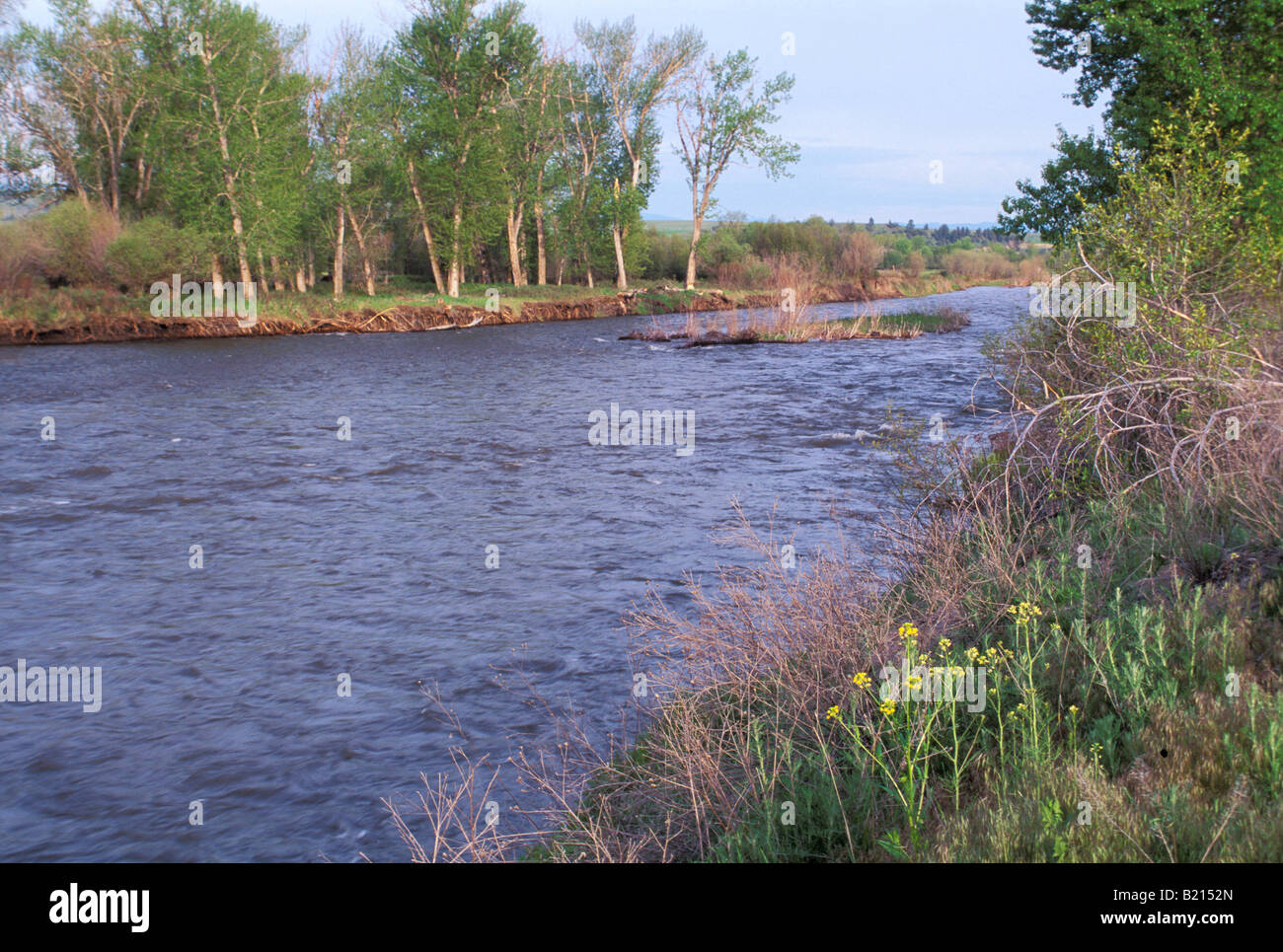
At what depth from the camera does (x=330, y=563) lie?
11.5m

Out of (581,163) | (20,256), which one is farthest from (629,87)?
(20,256)

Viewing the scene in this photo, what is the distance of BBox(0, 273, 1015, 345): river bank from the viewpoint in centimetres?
3538

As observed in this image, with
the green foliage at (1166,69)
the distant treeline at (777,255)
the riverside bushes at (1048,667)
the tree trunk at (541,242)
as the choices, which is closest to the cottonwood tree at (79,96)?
the tree trunk at (541,242)

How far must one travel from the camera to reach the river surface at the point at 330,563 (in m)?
6.81

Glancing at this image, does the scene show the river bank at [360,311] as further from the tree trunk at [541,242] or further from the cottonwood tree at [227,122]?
the tree trunk at [541,242]

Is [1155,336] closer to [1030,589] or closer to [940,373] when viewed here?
[1030,589]

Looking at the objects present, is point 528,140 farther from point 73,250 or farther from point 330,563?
point 330,563

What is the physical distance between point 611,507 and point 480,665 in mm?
5536

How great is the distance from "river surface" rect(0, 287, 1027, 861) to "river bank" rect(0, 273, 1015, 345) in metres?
10.4

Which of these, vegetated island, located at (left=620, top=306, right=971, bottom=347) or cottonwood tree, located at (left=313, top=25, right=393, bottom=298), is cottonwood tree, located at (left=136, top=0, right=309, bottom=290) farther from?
vegetated island, located at (left=620, top=306, right=971, bottom=347)

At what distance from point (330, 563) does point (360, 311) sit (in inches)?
1330

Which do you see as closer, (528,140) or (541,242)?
(528,140)

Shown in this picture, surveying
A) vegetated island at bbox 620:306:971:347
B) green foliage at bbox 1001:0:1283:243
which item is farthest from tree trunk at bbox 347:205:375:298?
green foliage at bbox 1001:0:1283:243
